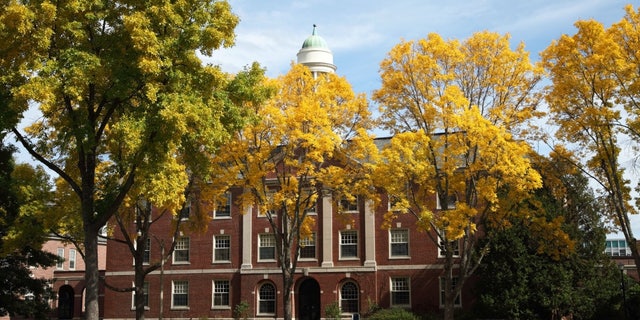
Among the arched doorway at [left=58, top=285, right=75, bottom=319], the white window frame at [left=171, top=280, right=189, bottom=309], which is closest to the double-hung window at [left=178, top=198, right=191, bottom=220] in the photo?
the white window frame at [left=171, top=280, right=189, bottom=309]

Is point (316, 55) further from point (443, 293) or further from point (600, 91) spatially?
point (600, 91)

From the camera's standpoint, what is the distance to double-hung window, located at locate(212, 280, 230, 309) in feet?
151

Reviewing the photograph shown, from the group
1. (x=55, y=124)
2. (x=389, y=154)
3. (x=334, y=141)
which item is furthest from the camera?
(x=334, y=141)

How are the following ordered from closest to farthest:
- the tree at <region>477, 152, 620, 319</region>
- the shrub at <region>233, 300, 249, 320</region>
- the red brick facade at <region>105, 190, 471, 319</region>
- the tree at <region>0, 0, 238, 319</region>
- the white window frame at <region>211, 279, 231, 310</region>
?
the tree at <region>0, 0, 238, 319</region> < the tree at <region>477, 152, 620, 319</region> < the red brick facade at <region>105, 190, 471, 319</region> < the shrub at <region>233, 300, 249, 320</region> < the white window frame at <region>211, 279, 231, 310</region>

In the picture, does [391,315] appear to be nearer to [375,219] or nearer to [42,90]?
[375,219]

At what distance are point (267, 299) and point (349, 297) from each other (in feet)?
18.3

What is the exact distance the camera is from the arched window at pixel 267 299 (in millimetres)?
44881

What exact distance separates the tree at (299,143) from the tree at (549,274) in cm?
931

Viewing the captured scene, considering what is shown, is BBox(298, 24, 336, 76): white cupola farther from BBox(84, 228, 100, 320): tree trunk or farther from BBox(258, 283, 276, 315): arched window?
BBox(84, 228, 100, 320): tree trunk

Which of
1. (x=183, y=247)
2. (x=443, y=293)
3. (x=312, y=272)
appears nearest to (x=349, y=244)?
(x=312, y=272)

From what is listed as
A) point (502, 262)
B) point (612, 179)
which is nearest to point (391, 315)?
point (502, 262)

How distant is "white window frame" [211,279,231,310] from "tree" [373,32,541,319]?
20581mm

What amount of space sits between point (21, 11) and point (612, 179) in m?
22.2

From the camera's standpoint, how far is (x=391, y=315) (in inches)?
1532
